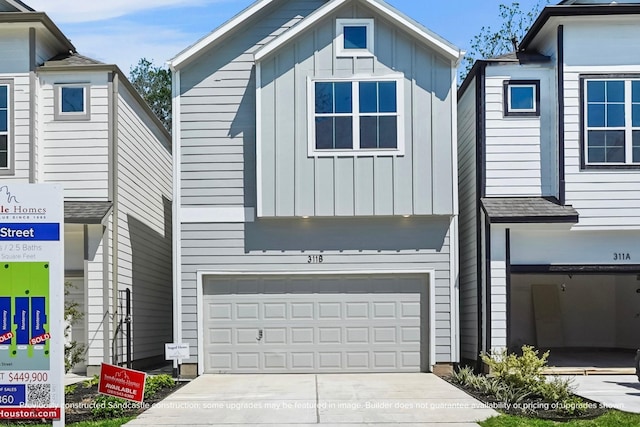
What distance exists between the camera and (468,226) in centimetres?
1664

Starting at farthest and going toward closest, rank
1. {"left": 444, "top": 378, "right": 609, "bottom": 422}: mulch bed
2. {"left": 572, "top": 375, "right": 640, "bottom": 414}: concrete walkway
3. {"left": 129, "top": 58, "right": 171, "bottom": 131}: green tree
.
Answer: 1. {"left": 129, "top": 58, "right": 171, "bottom": 131}: green tree
2. {"left": 572, "top": 375, "right": 640, "bottom": 414}: concrete walkway
3. {"left": 444, "top": 378, "right": 609, "bottom": 422}: mulch bed

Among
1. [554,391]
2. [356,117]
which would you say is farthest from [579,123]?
[554,391]

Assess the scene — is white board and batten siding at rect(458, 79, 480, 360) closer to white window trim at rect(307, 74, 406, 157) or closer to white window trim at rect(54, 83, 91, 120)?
white window trim at rect(307, 74, 406, 157)

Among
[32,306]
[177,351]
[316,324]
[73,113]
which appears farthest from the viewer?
A: [73,113]

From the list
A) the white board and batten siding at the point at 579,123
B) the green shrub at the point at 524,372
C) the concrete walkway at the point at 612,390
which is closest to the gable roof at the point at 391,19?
the white board and batten siding at the point at 579,123

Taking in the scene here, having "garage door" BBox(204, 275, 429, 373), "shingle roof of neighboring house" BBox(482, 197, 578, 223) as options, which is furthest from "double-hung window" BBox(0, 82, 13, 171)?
"shingle roof of neighboring house" BBox(482, 197, 578, 223)

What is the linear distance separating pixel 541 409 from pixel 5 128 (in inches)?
442

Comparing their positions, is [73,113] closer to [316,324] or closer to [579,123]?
[316,324]

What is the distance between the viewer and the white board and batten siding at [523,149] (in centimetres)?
1541

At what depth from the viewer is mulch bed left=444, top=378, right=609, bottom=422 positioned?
10.5m

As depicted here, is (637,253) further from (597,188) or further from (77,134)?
(77,134)

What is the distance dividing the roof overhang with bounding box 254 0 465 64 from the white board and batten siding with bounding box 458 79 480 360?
40.7 inches

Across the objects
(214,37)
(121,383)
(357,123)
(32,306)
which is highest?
(214,37)

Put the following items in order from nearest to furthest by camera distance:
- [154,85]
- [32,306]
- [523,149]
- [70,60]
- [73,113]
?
[32,306] < [523,149] < [73,113] < [70,60] < [154,85]
